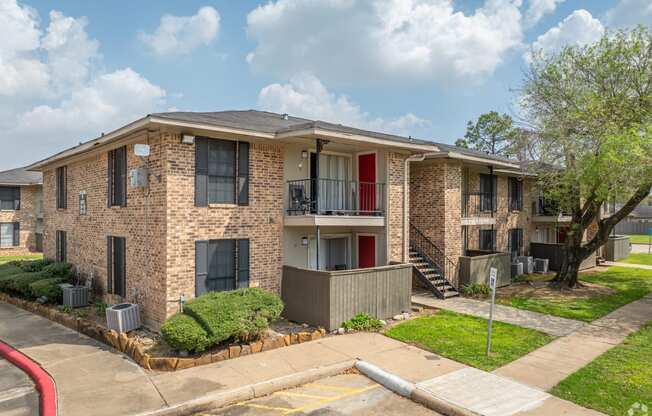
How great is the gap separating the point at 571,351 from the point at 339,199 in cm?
727

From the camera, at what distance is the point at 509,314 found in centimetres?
1194

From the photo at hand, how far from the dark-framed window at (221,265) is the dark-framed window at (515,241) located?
1426 cm

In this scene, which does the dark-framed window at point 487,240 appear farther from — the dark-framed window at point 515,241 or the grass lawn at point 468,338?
the grass lawn at point 468,338

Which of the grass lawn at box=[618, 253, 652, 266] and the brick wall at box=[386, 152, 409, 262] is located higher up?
the brick wall at box=[386, 152, 409, 262]

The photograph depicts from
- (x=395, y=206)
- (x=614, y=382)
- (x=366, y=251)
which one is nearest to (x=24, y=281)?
(x=366, y=251)

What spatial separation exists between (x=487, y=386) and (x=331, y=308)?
4063 millimetres

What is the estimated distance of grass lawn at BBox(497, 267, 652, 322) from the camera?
12484mm

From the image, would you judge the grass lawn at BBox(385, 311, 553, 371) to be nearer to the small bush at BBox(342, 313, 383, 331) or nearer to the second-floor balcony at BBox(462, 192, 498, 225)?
the small bush at BBox(342, 313, 383, 331)

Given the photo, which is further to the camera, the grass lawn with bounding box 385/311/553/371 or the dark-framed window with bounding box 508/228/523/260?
the dark-framed window with bounding box 508/228/523/260

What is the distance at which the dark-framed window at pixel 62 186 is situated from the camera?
1589 cm

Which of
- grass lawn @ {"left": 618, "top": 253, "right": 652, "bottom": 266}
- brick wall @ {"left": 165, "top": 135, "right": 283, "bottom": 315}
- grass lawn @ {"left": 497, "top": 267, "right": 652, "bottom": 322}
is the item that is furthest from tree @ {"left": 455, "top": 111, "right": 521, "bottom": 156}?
brick wall @ {"left": 165, "top": 135, "right": 283, "bottom": 315}

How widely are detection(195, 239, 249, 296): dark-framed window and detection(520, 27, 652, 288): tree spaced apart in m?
10.7

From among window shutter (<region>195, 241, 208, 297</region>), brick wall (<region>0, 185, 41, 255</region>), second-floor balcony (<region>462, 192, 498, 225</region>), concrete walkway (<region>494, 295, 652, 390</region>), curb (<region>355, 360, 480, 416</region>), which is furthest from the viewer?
brick wall (<region>0, 185, 41, 255</region>)

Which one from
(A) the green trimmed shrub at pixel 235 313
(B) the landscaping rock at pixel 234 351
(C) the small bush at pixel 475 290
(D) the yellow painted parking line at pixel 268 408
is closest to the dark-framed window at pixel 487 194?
(C) the small bush at pixel 475 290
